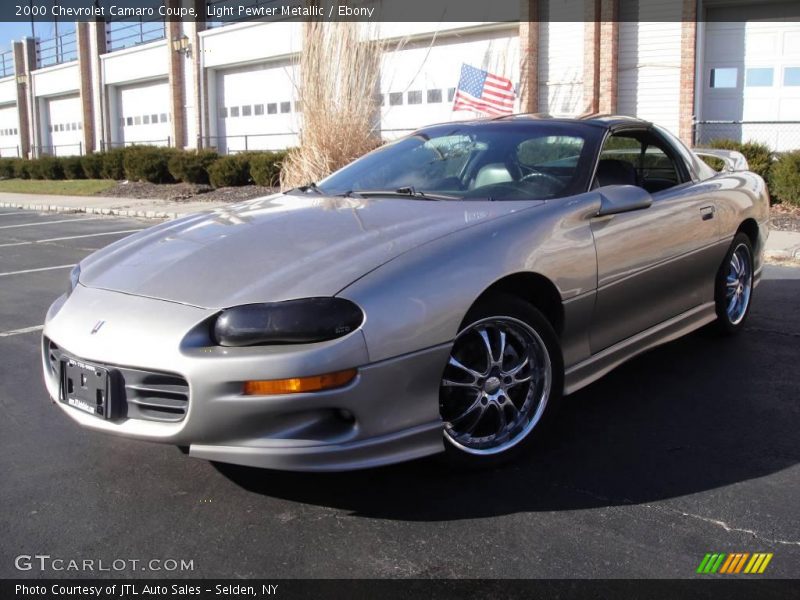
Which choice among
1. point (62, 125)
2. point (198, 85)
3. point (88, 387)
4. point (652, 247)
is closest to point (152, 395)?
point (88, 387)

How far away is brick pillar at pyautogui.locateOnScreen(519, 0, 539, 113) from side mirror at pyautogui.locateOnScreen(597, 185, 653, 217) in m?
15.3

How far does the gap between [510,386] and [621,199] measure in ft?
3.54

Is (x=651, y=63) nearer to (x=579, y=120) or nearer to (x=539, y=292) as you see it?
(x=579, y=120)

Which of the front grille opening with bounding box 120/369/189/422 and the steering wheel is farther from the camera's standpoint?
the steering wheel

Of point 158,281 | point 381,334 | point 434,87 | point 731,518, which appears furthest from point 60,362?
point 434,87

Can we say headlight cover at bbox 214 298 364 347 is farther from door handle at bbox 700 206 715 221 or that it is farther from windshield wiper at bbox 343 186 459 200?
door handle at bbox 700 206 715 221

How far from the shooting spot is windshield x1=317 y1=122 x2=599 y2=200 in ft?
12.5

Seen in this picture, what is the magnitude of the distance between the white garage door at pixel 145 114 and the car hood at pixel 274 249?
27.4 meters

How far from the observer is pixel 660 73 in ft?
56.7

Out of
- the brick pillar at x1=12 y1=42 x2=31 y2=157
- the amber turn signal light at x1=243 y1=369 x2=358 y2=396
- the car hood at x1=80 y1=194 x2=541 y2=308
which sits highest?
the brick pillar at x1=12 y1=42 x2=31 y2=157

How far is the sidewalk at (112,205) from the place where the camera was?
15.9 metres

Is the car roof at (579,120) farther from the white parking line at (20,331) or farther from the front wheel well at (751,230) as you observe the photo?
the white parking line at (20,331)

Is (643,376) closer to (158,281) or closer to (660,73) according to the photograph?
(158,281)

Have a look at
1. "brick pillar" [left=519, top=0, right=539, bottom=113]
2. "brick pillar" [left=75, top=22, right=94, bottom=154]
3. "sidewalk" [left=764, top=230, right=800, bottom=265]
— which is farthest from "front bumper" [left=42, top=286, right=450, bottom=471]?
"brick pillar" [left=75, top=22, right=94, bottom=154]
